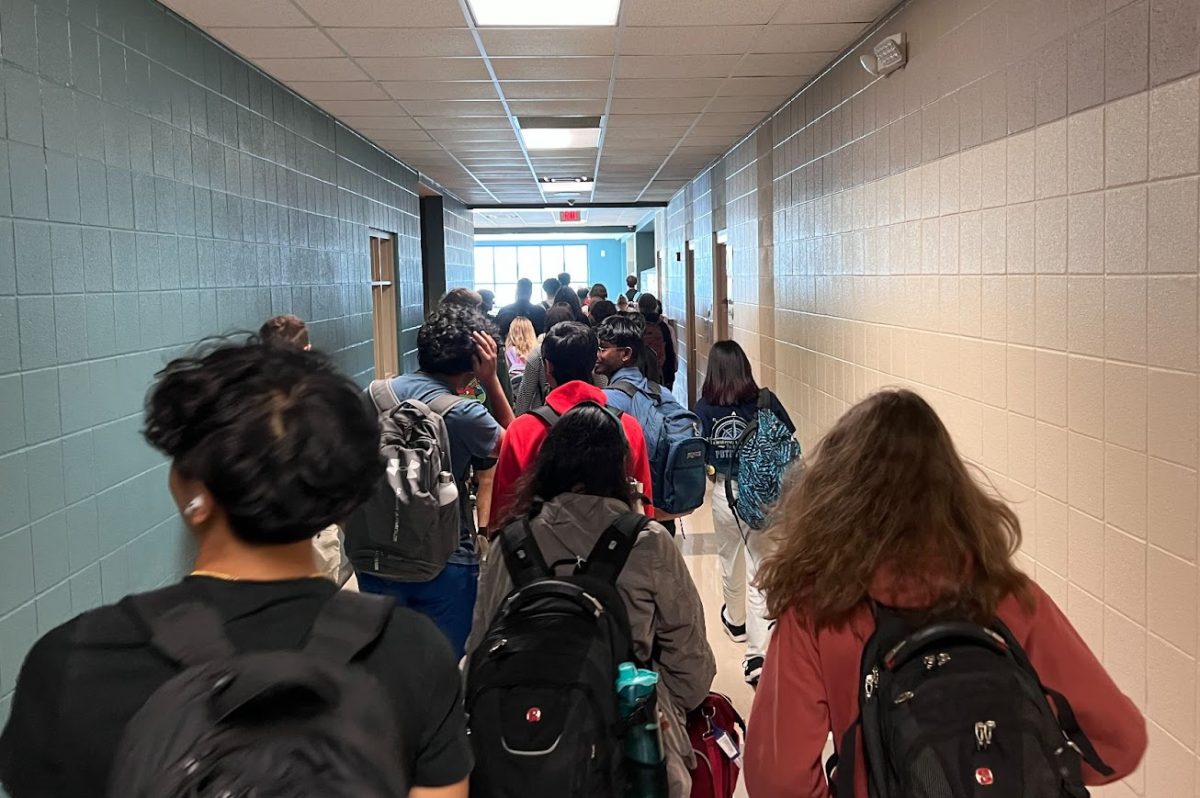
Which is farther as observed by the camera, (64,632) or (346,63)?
(346,63)

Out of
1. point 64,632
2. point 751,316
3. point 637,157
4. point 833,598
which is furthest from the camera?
point 637,157

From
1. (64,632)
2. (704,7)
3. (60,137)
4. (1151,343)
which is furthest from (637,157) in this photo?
(64,632)

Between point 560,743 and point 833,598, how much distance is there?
470 mm

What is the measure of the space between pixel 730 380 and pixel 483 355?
116 cm

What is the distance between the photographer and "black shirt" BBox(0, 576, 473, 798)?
0.99 m

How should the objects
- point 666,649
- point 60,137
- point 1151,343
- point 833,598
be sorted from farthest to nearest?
point 60,137 → point 1151,343 → point 666,649 → point 833,598

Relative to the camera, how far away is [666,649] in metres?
2.04

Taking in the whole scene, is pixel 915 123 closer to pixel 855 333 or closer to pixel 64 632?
pixel 855 333

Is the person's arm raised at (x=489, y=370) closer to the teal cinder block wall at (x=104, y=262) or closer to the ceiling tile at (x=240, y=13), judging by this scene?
the teal cinder block wall at (x=104, y=262)

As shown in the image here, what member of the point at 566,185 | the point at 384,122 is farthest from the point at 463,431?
the point at 566,185

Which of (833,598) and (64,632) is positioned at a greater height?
(64,632)

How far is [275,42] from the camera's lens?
14.4 feet

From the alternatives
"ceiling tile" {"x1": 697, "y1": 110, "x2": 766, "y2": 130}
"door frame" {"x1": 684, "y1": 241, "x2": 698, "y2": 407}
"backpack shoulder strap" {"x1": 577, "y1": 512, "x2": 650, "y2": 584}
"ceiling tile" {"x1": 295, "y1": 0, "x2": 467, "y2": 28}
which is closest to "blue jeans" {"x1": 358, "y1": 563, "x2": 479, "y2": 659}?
"backpack shoulder strap" {"x1": 577, "y1": 512, "x2": 650, "y2": 584}

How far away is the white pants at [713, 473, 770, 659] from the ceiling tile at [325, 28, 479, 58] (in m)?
2.11
